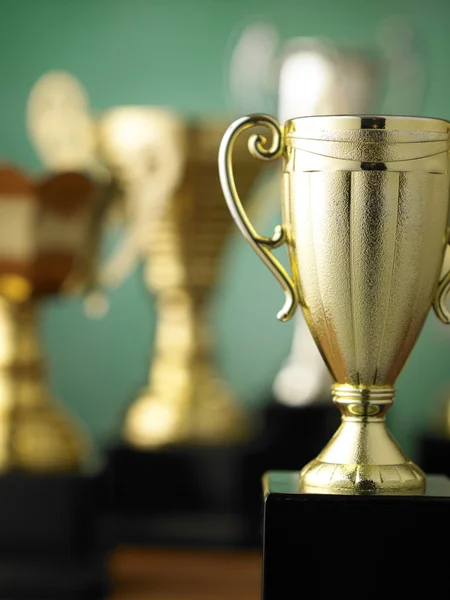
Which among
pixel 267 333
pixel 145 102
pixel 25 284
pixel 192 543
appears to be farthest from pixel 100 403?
pixel 25 284

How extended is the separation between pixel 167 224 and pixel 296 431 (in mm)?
317

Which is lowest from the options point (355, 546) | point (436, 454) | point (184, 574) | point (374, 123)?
point (184, 574)

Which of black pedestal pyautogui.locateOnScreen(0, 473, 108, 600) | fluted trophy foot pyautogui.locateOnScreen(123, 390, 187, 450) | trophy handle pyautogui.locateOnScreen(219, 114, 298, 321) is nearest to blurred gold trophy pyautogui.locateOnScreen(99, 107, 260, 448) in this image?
fluted trophy foot pyautogui.locateOnScreen(123, 390, 187, 450)

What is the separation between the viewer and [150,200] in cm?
143

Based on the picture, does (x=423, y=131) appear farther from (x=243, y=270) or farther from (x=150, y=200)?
(x=243, y=270)

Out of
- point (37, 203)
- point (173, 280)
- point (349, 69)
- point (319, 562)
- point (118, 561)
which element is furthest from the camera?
point (349, 69)

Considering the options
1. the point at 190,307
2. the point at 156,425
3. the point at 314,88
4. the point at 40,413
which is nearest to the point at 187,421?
the point at 156,425

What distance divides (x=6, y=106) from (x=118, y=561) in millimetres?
939

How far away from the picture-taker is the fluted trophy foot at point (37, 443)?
121 centimetres

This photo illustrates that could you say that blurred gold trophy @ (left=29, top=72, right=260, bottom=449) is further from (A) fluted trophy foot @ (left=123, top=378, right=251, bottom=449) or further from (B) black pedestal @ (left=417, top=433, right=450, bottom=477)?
(B) black pedestal @ (left=417, top=433, right=450, bottom=477)

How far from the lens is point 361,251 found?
0.63 metres

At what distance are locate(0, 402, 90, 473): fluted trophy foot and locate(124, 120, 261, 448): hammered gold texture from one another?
23 cm

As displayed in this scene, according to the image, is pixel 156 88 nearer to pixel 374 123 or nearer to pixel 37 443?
pixel 37 443

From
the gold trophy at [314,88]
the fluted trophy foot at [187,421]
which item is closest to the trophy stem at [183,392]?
the fluted trophy foot at [187,421]
